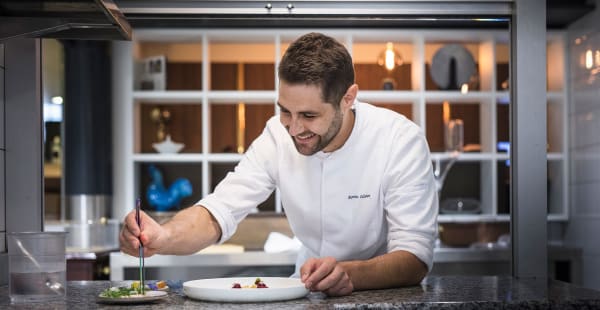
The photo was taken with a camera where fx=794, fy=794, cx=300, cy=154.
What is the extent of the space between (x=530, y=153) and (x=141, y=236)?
0.99 m

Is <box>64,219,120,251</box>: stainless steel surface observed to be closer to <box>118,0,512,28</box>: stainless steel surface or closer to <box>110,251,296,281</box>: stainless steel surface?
<box>110,251,296,281</box>: stainless steel surface

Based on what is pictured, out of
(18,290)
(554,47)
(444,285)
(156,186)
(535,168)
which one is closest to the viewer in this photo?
(18,290)

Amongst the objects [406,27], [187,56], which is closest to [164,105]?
[187,56]

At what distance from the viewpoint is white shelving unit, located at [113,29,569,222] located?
4.36m

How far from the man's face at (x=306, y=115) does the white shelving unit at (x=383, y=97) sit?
2349mm

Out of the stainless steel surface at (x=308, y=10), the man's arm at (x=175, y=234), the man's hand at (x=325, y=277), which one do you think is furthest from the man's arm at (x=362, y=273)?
Answer: the stainless steel surface at (x=308, y=10)

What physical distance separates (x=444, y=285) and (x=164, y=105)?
3.15 meters

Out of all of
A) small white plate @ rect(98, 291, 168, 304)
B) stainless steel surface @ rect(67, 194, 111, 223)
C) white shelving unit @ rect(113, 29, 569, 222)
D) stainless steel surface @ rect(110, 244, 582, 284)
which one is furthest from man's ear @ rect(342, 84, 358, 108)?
stainless steel surface @ rect(67, 194, 111, 223)

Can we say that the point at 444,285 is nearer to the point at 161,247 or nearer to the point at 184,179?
the point at 161,247

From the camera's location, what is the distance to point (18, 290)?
159 centimetres

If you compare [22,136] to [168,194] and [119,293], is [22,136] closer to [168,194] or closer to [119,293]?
[119,293]

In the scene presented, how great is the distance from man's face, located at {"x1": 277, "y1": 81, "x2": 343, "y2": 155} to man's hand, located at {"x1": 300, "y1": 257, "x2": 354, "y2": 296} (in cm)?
42

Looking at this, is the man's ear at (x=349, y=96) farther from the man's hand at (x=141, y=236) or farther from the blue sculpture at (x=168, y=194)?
the blue sculpture at (x=168, y=194)

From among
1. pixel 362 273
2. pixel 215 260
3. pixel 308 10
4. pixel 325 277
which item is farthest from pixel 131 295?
pixel 215 260
